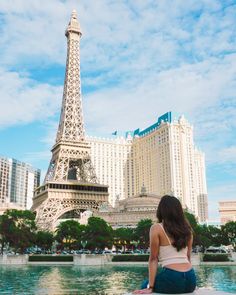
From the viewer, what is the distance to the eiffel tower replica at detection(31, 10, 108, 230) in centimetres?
10738

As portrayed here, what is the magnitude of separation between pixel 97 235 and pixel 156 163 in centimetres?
9284

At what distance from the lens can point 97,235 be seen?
269ft

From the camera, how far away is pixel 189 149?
169750mm

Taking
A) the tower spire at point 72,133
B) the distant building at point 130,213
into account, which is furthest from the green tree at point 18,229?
the distant building at point 130,213

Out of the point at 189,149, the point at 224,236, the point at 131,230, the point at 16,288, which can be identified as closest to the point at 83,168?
the point at 131,230

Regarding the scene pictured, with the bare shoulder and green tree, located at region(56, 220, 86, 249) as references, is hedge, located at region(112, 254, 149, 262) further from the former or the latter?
the bare shoulder

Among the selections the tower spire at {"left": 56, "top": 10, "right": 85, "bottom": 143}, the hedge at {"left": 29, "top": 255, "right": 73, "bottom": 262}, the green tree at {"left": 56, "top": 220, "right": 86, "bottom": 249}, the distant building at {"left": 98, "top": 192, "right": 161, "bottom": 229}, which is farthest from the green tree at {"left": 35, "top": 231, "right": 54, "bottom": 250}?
the tower spire at {"left": 56, "top": 10, "right": 85, "bottom": 143}

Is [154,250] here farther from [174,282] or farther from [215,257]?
[215,257]

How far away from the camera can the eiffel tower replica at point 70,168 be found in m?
107

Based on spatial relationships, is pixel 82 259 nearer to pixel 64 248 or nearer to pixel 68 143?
pixel 64 248

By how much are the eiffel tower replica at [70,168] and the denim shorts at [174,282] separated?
310 feet

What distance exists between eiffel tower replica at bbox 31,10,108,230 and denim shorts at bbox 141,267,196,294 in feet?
310

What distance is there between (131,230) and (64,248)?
16957 mm

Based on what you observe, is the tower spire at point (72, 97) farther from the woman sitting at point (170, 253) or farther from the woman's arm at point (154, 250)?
the woman's arm at point (154, 250)
